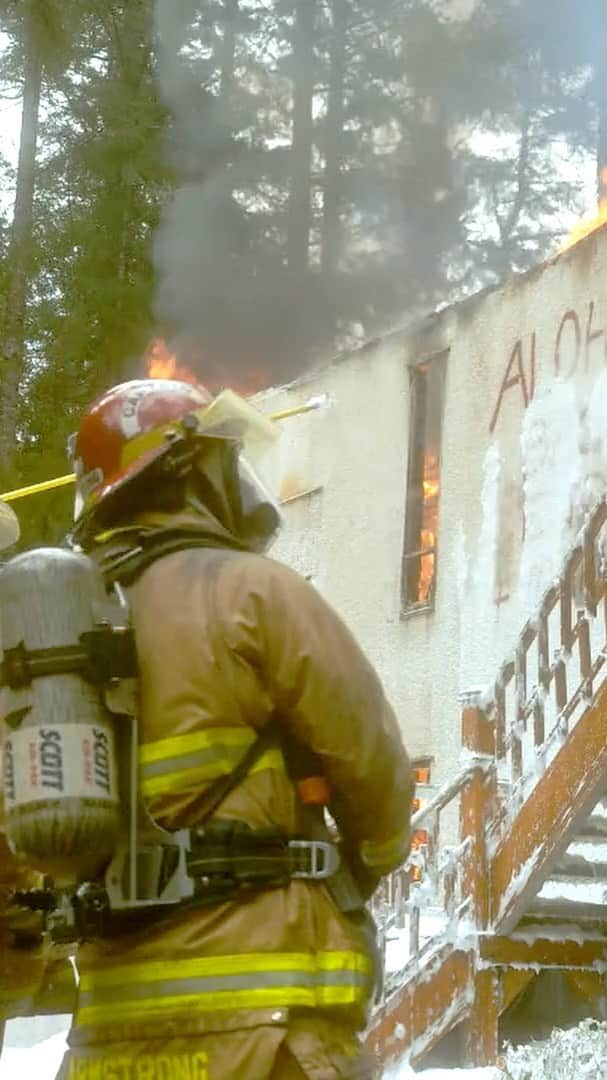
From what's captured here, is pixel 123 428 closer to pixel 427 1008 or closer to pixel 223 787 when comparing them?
pixel 223 787

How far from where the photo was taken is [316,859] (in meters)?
2.35

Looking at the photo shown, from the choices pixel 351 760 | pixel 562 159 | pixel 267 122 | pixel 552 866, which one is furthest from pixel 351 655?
pixel 267 122

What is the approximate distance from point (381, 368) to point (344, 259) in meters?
3.86

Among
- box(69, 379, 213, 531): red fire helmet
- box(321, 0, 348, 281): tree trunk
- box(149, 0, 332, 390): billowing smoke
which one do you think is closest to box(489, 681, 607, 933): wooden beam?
box(69, 379, 213, 531): red fire helmet

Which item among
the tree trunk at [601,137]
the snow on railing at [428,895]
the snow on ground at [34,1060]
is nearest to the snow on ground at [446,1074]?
the snow on railing at [428,895]

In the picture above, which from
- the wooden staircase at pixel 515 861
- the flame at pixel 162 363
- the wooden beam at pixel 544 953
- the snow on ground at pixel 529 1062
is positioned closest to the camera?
the snow on ground at pixel 529 1062

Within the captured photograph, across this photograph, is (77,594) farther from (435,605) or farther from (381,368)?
(381,368)

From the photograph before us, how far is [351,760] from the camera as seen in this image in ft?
7.77

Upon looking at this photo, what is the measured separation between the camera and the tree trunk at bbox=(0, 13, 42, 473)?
12961 millimetres

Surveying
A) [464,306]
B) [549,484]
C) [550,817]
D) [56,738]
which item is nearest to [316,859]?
[56,738]

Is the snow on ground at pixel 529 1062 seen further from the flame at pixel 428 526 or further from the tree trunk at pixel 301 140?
the tree trunk at pixel 301 140

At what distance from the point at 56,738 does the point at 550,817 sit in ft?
15.5

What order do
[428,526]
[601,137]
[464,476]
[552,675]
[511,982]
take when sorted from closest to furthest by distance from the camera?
[552,675]
[511,982]
[464,476]
[428,526]
[601,137]

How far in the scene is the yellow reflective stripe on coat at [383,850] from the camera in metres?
2.46
